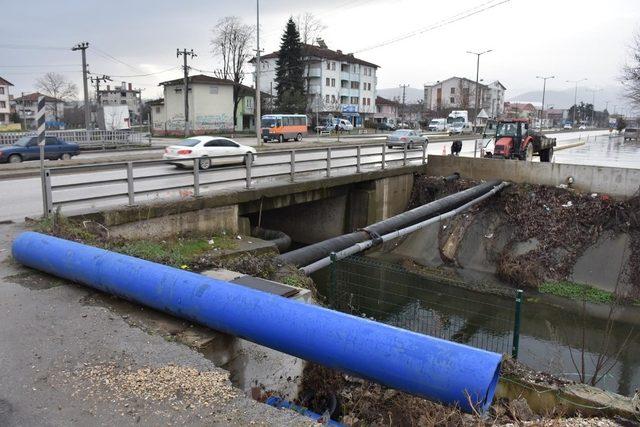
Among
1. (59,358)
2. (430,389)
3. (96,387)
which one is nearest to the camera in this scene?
(430,389)

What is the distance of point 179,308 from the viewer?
5391 mm

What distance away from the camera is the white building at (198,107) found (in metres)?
65.9

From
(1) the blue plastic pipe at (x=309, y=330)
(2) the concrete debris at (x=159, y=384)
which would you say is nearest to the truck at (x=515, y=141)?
(1) the blue plastic pipe at (x=309, y=330)

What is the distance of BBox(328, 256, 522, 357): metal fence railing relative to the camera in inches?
440

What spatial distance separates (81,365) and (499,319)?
10884 mm

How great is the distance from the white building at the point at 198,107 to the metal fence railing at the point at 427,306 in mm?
54743

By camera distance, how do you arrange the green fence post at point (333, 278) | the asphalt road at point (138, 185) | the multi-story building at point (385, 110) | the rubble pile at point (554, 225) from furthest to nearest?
the multi-story building at point (385, 110)
the rubble pile at point (554, 225)
the asphalt road at point (138, 185)
the green fence post at point (333, 278)

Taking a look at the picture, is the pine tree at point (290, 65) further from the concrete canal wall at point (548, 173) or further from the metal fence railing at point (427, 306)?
the metal fence railing at point (427, 306)

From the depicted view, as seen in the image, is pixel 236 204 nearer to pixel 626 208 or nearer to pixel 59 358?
pixel 59 358

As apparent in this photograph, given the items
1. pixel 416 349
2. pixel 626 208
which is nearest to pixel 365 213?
pixel 626 208

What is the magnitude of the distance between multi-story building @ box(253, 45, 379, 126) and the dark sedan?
184 ft

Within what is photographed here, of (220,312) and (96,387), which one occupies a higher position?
(220,312)

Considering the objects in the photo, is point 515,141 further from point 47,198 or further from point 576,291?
point 47,198

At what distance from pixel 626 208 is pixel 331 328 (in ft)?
52.6
